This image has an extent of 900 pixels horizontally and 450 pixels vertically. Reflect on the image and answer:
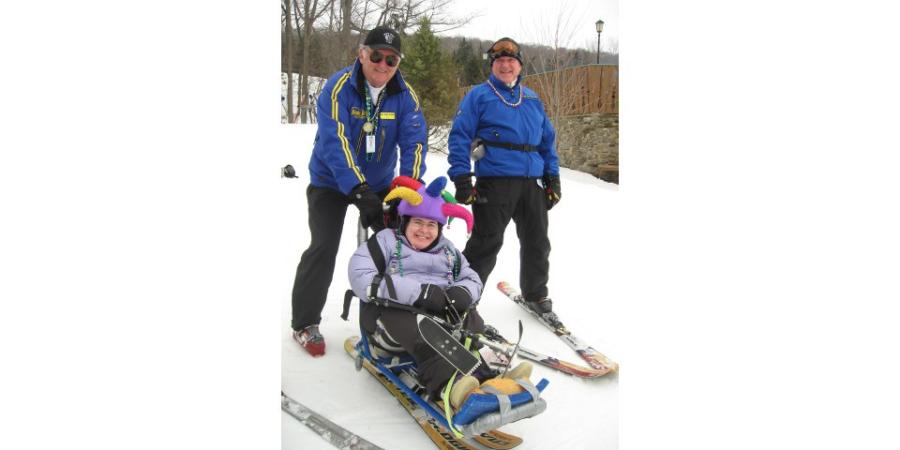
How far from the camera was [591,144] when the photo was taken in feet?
6.75

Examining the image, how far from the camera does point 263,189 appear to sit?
49.6 inches

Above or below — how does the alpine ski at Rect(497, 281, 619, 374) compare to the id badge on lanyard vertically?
below

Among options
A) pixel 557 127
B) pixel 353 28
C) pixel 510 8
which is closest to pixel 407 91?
pixel 353 28

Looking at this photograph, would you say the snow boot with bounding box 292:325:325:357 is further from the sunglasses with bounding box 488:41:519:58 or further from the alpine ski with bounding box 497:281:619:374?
the sunglasses with bounding box 488:41:519:58

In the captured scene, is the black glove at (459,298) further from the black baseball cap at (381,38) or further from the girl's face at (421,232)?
the black baseball cap at (381,38)

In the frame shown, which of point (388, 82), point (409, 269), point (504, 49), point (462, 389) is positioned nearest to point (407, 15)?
point (388, 82)

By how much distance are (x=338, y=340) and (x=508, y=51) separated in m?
1.28

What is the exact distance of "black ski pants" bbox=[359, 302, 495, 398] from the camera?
1.82 metres

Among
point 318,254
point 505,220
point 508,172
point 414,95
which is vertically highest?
point 414,95

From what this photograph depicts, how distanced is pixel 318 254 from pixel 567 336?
3.36ft

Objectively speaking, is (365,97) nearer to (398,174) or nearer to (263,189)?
(398,174)

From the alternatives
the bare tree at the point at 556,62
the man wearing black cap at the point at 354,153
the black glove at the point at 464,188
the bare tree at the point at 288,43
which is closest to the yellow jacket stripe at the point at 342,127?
the man wearing black cap at the point at 354,153

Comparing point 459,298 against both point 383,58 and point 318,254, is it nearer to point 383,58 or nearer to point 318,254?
point 318,254

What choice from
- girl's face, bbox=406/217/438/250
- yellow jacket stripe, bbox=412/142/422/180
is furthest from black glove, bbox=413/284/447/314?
yellow jacket stripe, bbox=412/142/422/180
